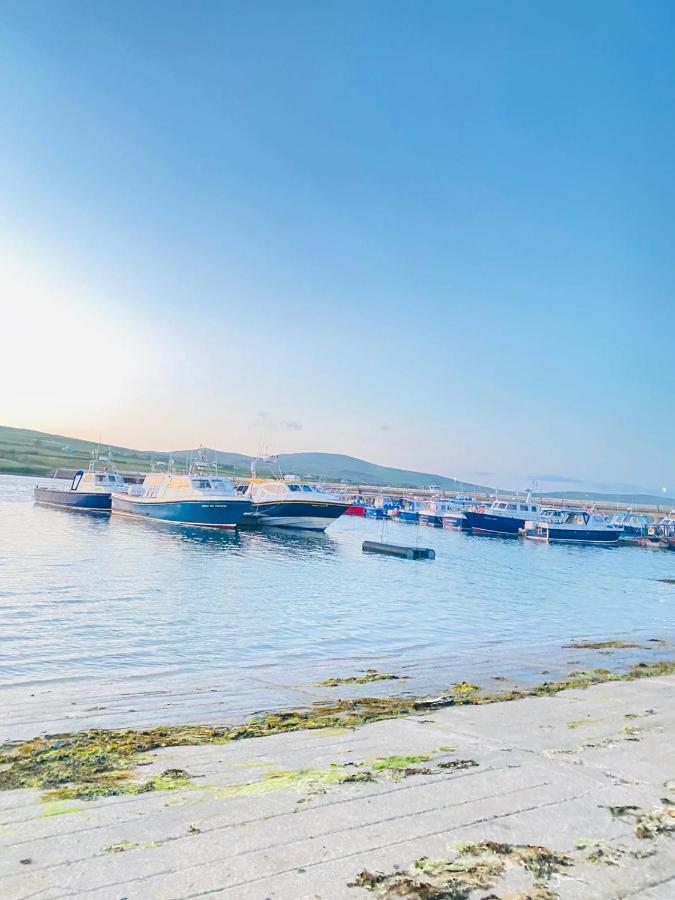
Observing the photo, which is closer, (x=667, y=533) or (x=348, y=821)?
(x=348, y=821)

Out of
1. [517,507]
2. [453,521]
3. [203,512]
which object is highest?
[517,507]

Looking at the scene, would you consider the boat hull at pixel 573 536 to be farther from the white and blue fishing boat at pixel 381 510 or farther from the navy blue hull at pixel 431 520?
the white and blue fishing boat at pixel 381 510

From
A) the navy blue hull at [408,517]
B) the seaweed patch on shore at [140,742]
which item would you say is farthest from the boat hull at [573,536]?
the seaweed patch on shore at [140,742]

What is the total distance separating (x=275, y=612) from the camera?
22.7 metres

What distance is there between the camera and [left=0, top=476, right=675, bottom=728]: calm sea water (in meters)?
14.1

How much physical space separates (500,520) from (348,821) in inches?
3282

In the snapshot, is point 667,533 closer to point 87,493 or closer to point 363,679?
point 87,493

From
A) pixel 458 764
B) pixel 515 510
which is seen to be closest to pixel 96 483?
pixel 515 510

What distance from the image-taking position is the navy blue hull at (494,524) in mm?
85750

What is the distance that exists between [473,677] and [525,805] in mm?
8402

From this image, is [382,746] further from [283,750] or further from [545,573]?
[545,573]

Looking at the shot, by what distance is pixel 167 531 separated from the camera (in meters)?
55.5

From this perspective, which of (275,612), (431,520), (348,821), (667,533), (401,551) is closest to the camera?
(348,821)

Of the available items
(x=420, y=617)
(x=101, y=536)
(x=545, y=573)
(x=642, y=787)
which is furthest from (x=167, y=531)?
(x=642, y=787)
